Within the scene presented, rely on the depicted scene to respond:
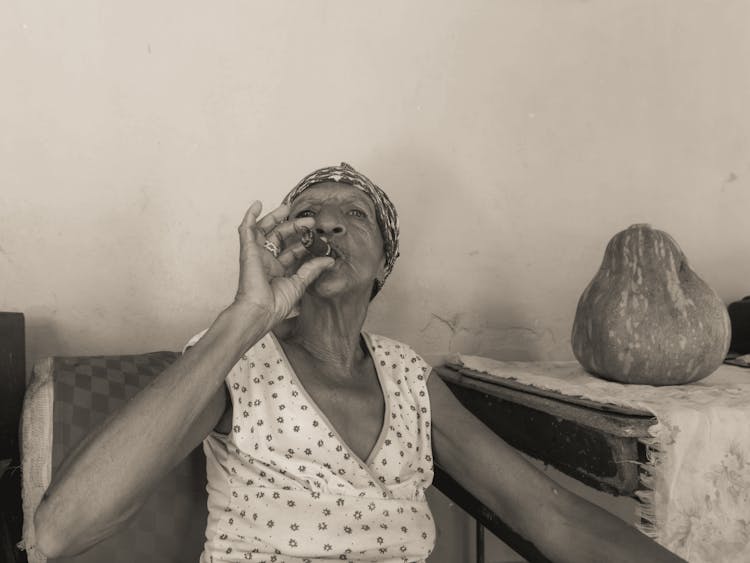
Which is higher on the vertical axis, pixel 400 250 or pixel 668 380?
pixel 400 250

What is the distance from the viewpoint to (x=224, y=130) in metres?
1.75

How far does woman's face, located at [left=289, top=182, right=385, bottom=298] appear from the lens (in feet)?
4.65

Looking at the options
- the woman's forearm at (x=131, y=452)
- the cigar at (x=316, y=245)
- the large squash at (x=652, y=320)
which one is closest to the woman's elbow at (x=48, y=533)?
the woman's forearm at (x=131, y=452)

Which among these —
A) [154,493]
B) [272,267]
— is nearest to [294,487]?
[154,493]

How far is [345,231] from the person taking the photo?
4.73 feet

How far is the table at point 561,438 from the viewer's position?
4.09ft

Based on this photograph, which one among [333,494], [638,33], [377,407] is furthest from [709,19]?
[333,494]

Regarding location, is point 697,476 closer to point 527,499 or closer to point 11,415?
point 527,499

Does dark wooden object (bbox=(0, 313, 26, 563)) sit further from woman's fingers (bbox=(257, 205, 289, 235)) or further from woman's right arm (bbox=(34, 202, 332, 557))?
woman's fingers (bbox=(257, 205, 289, 235))

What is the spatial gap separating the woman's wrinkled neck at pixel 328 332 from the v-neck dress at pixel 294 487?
132 millimetres

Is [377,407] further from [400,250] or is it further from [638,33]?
[638,33]

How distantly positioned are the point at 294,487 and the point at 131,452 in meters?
0.35

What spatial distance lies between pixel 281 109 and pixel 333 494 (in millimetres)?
1030

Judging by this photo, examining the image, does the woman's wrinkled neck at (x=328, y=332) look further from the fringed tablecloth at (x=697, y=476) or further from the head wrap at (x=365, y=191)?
the fringed tablecloth at (x=697, y=476)
